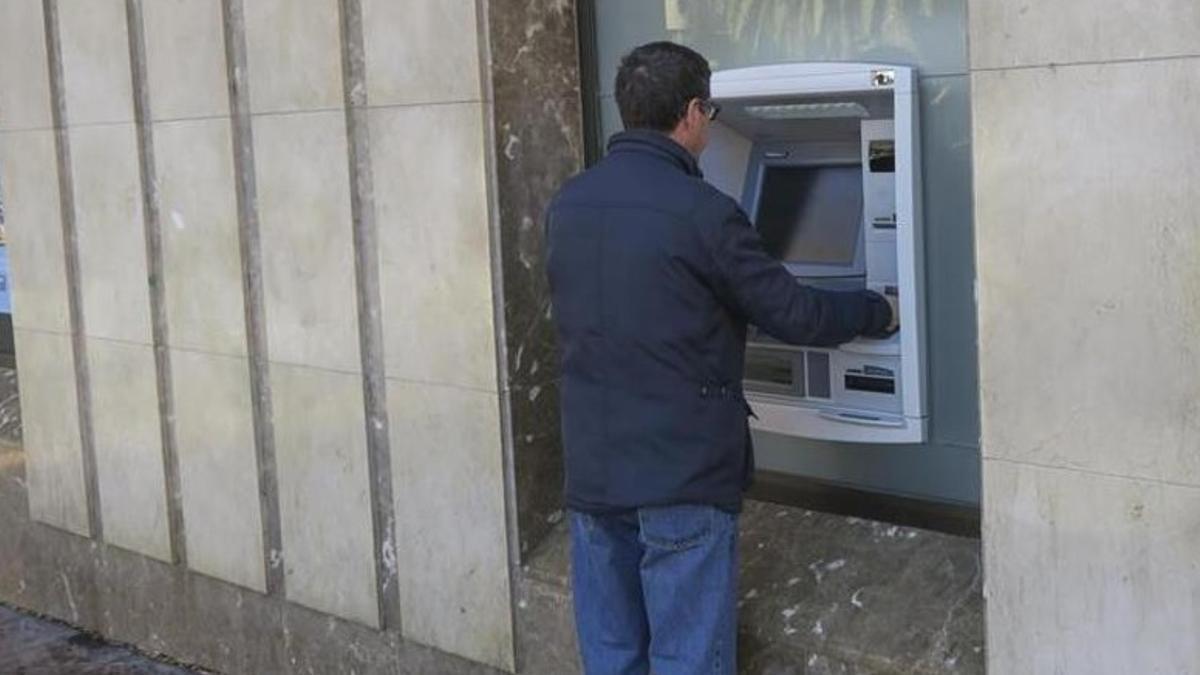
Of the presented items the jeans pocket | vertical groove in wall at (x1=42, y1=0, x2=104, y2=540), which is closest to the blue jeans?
the jeans pocket

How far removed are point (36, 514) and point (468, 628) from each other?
2.60 metres

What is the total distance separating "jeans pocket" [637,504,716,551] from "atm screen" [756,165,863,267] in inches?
34.9

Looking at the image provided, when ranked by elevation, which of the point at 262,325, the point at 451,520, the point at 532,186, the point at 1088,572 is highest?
the point at 532,186

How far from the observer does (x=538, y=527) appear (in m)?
4.46

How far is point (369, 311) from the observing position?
A: 470cm

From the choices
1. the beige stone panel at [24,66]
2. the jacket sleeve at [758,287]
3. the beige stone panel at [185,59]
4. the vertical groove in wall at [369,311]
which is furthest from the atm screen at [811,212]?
the beige stone panel at [24,66]

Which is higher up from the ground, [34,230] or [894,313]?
[34,230]

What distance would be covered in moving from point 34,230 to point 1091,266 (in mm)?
4330

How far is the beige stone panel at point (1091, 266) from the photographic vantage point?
2949mm

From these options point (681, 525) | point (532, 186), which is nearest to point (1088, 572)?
point (681, 525)

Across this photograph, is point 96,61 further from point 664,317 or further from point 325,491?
point 664,317

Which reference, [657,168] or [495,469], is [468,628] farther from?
[657,168]

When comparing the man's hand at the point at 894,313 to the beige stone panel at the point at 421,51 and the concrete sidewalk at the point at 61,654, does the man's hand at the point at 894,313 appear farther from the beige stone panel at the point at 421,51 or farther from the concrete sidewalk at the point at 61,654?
the concrete sidewalk at the point at 61,654

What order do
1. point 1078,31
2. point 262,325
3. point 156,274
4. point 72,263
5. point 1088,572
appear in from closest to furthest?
point 1078,31
point 1088,572
point 262,325
point 156,274
point 72,263
